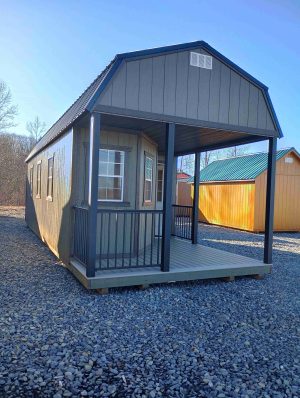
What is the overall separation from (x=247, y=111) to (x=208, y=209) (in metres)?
12.0

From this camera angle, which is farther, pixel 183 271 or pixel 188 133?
pixel 188 133

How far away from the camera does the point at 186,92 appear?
17.9 ft

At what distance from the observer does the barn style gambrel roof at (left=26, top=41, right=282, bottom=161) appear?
4.89 metres

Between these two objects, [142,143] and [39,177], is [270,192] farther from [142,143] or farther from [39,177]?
[39,177]

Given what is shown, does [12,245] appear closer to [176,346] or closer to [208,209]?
[176,346]

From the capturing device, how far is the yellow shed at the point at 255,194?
14273 millimetres

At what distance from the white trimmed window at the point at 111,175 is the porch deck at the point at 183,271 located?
4.75ft

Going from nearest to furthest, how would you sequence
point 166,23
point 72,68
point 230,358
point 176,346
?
point 230,358 < point 176,346 < point 166,23 < point 72,68

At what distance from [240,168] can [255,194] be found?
8.31 ft

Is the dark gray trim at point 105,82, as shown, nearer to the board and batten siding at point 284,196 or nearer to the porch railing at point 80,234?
the porch railing at point 80,234

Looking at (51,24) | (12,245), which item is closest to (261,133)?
(51,24)

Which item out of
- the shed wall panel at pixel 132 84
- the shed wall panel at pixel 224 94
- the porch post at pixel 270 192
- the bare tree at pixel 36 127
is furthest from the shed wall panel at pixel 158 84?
the bare tree at pixel 36 127

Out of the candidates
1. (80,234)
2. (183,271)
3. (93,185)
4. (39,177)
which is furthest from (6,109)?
(183,271)

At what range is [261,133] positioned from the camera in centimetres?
609
